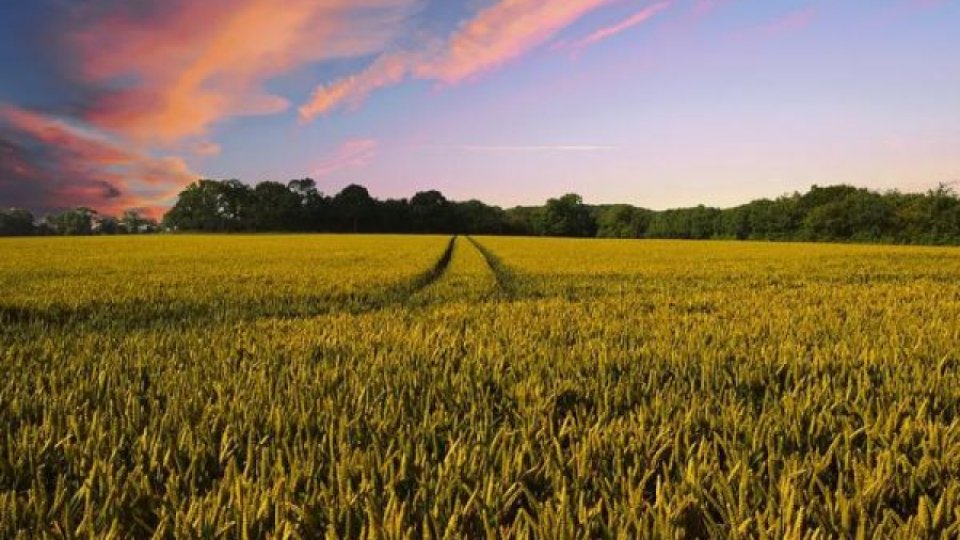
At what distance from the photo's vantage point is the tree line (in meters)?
107

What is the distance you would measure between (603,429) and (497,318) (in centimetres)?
464

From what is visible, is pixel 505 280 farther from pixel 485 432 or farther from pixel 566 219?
pixel 566 219

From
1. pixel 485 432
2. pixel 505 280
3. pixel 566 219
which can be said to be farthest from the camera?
pixel 566 219

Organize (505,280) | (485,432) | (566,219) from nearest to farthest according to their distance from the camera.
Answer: (485,432) < (505,280) < (566,219)

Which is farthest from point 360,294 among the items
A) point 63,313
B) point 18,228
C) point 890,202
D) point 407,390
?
point 18,228

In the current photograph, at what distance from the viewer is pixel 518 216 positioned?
15412 centimetres

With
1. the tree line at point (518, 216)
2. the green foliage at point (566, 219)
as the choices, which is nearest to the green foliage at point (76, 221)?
the tree line at point (518, 216)

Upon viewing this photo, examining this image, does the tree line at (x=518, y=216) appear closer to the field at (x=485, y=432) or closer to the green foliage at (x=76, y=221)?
the green foliage at (x=76, y=221)

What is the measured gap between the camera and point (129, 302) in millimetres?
10156

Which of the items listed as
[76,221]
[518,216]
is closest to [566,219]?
[518,216]

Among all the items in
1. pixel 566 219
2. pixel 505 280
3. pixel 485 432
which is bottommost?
pixel 505 280

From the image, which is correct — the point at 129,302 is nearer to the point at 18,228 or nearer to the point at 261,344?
the point at 261,344

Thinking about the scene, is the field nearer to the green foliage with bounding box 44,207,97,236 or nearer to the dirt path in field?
the dirt path in field

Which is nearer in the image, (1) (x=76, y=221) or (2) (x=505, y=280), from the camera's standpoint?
(2) (x=505, y=280)
